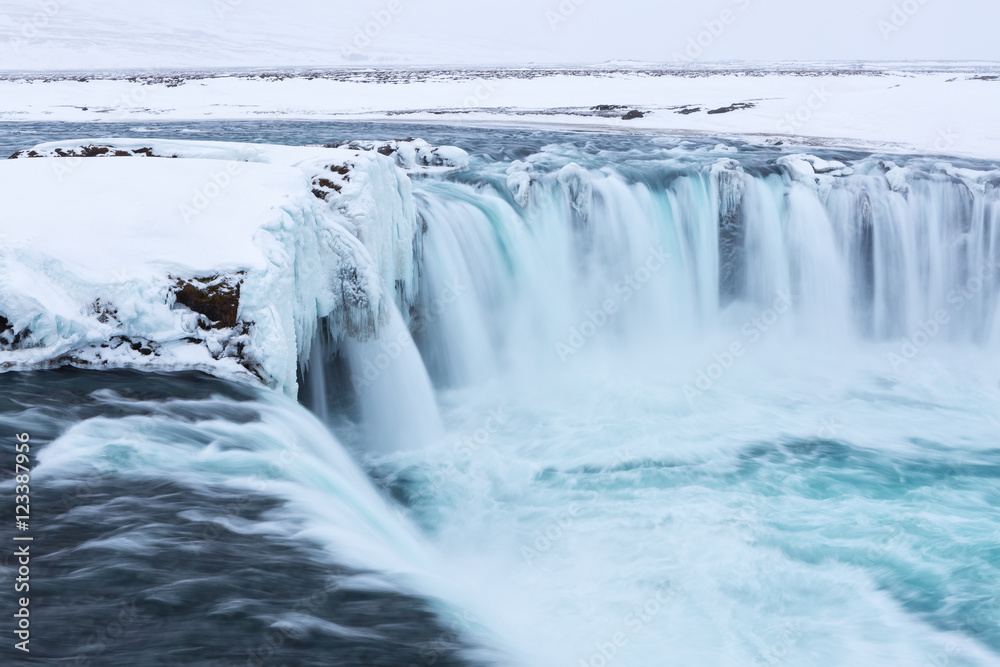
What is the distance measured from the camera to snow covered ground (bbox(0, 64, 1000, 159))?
17.5 m

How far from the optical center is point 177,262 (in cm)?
457

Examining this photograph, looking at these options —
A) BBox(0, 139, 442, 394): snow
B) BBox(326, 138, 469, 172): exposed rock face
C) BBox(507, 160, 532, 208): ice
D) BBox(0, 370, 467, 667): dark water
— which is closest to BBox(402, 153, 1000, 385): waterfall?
BBox(507, 160, 532, 208): ice

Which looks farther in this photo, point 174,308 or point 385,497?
point 385,497

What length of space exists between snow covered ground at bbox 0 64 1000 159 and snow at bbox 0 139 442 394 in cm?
1274

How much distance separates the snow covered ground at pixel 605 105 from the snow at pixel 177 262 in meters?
12.7

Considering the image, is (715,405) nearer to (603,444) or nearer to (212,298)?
(603,444)

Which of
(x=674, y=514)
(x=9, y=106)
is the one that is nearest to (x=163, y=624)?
(x=674, y=514)

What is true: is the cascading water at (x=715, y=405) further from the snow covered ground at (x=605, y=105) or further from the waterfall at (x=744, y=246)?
the snow covered ground at (x=605, y=105)

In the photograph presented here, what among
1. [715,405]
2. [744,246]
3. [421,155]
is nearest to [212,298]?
[715,405]

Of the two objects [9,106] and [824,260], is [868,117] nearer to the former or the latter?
[824,260]

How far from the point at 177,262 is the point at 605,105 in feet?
74.7

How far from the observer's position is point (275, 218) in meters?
5.06

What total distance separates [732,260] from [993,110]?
12.0 meters

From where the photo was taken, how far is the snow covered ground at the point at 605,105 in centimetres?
1745
